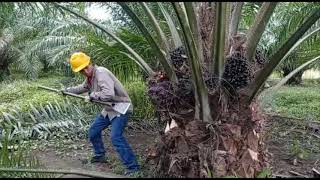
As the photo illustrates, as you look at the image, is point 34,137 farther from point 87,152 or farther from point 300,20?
point 300,20

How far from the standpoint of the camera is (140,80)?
7.72 meters

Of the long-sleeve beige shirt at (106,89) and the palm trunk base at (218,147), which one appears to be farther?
the long-sleeve beige shirt at (106,89)

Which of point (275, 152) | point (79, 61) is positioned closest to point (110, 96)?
point (79, 61)

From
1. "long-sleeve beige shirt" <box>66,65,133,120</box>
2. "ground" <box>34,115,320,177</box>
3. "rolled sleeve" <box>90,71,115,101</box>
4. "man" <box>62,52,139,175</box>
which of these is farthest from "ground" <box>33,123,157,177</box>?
"rolled sleeve" <box>90,71,115,101</box>

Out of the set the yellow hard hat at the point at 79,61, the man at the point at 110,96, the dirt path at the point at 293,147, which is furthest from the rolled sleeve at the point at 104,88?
the dirt path at the point at 293,147

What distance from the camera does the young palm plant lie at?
370cm

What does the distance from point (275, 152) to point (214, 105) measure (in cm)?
244

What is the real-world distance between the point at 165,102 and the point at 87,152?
2.31 m

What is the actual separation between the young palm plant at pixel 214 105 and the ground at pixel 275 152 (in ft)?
2.20

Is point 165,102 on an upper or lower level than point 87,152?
upper

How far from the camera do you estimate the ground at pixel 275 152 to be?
16.8ft

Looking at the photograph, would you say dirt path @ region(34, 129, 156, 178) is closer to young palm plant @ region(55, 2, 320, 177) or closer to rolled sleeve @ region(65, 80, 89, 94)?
rolled sleeve @ region(65, 80, 89, 94)

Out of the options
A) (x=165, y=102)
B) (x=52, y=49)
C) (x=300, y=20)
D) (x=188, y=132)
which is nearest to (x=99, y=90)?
(x=165, y=102)

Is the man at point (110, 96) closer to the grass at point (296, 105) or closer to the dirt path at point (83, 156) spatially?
the dirt path at point (83, 156)
